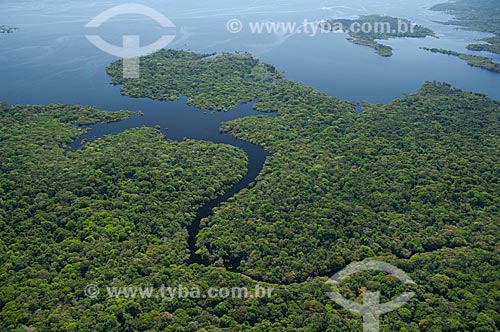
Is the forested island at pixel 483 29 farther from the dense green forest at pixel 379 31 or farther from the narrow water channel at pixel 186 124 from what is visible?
the narrow water channel at pixel 186 124

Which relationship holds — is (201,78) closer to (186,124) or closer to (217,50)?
(186,124)

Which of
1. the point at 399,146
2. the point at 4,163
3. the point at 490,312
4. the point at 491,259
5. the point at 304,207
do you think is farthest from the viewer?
the point at 399,146

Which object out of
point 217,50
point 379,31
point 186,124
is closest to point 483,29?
point 379,31

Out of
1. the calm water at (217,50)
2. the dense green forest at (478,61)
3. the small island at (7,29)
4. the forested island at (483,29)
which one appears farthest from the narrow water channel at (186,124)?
the small island at (7,29)

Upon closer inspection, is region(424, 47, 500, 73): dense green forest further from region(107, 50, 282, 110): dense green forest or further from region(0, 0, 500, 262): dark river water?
region(107, 50, 282, 110): dense green forest

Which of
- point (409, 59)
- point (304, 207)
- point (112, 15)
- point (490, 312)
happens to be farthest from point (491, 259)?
point (112, 15)

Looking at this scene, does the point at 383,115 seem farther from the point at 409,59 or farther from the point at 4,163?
the point at 4,163

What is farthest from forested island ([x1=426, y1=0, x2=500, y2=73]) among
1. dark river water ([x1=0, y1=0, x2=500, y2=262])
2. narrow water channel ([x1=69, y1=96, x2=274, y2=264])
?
narrow water channel ([x1=69, y1=96, x2=274, y2=264])
